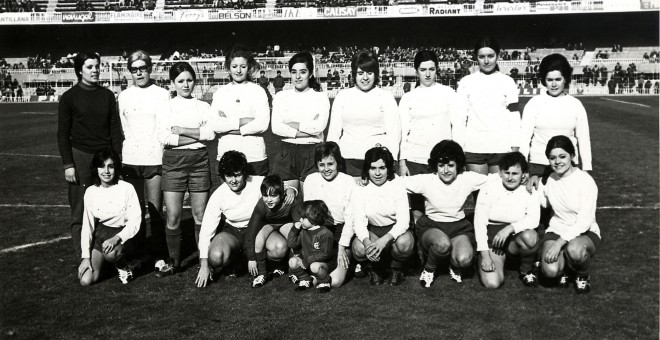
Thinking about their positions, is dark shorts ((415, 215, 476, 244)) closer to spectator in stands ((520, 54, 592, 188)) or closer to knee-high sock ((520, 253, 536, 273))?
knee-high sock ((520, 253, 536, 273))

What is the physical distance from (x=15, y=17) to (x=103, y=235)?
39714mm

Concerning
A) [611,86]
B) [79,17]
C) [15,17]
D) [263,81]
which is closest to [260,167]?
[263,81]

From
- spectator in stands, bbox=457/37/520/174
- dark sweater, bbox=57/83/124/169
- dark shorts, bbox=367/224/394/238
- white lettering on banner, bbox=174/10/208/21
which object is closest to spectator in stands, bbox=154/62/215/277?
dark sweater, bbox=57/83/124/169

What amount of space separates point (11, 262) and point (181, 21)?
35.9 metres

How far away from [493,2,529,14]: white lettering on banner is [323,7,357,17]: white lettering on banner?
29.0ft

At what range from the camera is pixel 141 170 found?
18.9 feet

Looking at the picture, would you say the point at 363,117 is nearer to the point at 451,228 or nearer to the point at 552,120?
the point at 451,228

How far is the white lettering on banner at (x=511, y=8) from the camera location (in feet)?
126

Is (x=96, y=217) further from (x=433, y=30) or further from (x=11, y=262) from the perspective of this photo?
(x=433, y=30)

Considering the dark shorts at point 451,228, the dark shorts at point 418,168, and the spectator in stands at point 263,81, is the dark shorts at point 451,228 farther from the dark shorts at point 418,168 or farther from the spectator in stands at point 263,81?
the spectator in stands at point 263,81

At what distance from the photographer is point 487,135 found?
228 inches

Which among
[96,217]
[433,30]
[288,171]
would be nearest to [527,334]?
[288,171]

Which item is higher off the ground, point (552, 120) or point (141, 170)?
point (552, 120)

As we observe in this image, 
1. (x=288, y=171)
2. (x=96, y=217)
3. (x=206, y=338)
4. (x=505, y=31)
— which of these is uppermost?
(x=505, y=31)
